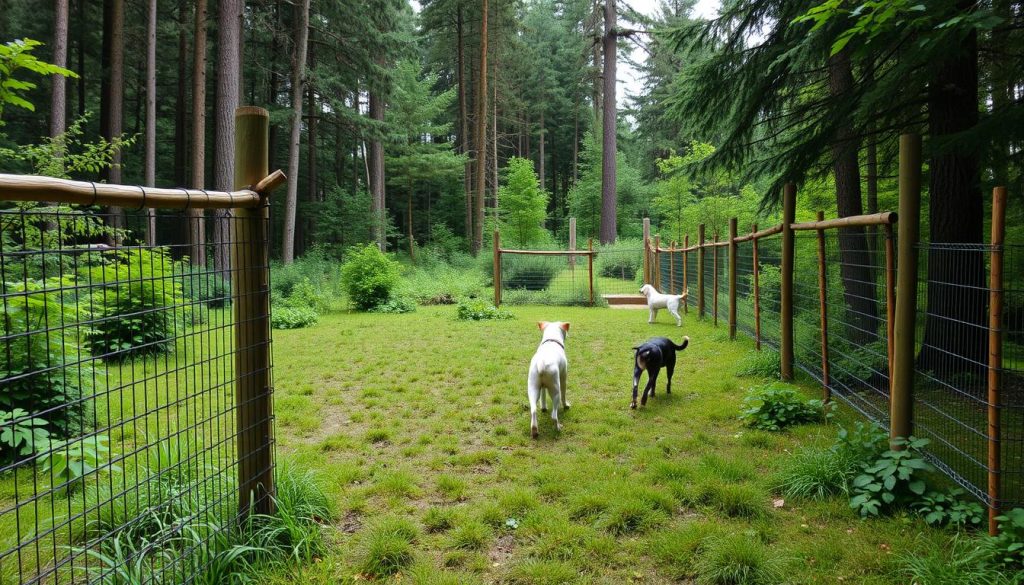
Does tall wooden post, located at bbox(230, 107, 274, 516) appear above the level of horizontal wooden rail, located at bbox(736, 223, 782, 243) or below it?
below

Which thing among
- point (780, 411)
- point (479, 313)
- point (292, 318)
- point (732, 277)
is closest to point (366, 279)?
point (292, 318)

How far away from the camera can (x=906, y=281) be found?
10.5 feet

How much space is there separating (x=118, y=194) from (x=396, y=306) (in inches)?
438

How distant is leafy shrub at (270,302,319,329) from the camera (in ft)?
34.1

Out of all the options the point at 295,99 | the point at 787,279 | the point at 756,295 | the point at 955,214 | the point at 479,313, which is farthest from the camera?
the point at 295,99

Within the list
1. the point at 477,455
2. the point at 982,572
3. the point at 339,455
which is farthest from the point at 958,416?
the point at 339,455

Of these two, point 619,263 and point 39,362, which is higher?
point 619,263

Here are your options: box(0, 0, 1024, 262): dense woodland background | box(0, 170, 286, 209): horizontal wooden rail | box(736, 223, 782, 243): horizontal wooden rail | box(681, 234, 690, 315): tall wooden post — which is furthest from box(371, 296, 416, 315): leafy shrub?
box(0, 170, 286, 209): horizontal wooden rail

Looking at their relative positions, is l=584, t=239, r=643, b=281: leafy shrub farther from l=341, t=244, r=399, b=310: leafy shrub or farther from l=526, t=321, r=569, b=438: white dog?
l=526, t=321, r=569, b=438: white dog

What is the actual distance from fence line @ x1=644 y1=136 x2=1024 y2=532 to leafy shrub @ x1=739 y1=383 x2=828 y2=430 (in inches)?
12.0

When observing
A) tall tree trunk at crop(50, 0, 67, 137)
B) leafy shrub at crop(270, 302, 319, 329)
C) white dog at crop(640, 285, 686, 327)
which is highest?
tall tree trunk at crop(50, 0, 67, 137)

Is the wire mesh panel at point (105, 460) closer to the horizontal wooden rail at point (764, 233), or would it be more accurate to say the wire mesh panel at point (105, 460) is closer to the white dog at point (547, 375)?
the white dog at point (547, 375)

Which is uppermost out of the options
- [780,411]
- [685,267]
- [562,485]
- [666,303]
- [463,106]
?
[463,106]

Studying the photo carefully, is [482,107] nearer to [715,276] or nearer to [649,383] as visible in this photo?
[715,276]
